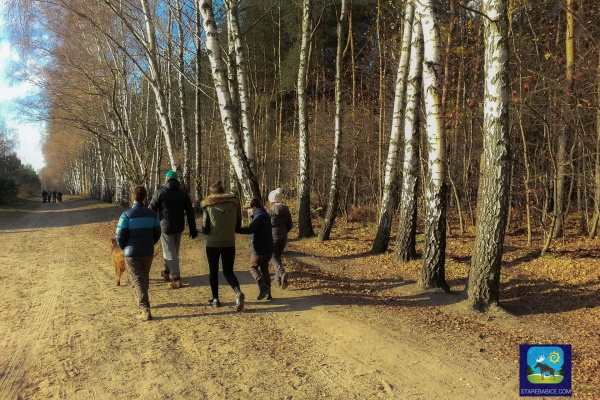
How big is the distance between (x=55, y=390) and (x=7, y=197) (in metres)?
42.4

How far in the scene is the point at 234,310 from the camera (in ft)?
19.9

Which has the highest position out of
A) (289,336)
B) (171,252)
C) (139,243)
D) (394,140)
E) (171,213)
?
(394,140)

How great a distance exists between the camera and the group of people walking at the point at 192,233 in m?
5.69

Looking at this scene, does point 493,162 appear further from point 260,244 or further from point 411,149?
point 260,244

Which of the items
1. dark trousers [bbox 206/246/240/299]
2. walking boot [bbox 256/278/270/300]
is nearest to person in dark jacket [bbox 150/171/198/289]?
dark trousers [bbox 206/246/240/299]

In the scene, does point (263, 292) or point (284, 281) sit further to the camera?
point (284, 281)

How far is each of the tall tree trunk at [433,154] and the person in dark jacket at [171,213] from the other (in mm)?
3956

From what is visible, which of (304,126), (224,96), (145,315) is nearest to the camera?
(145,315)

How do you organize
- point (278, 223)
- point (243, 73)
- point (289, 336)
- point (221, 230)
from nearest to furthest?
point (289, 336)
point (221, 230)
point (278, 223)
point (243, 73)

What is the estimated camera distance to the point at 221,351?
183 inches

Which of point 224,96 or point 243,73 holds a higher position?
point 243,73

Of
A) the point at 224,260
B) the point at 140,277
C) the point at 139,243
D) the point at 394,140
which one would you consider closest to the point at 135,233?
the point at 139,243

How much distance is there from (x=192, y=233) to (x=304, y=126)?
282 inches

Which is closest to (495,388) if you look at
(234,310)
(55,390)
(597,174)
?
(234,310)
